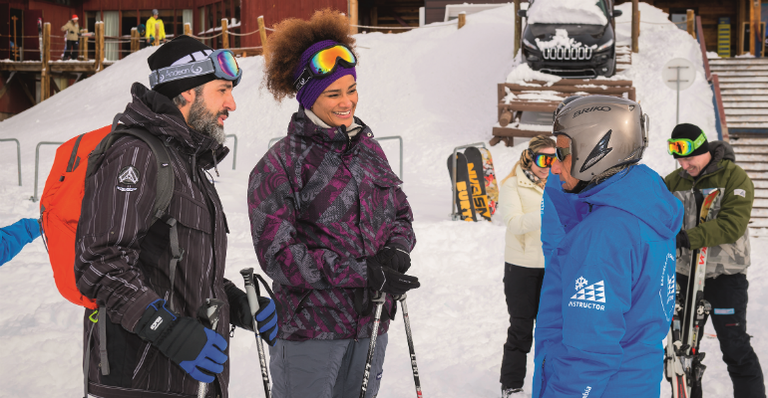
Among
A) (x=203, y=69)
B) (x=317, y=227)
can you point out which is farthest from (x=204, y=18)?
(x=317, y=227)

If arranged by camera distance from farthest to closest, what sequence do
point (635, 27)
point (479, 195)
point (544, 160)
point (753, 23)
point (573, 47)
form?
point (753, 23)
point (635, 27)
point (573, 47)
point (479, 195)
point (544, 160)

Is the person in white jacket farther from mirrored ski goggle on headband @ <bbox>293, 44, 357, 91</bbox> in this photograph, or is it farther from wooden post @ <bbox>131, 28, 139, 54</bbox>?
wooden post @ <bbox>131, 28, 139, 54</bbox>

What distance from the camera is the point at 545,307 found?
2.28 m

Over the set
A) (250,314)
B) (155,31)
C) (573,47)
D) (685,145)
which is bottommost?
(250,314)

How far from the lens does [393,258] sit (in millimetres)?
2605

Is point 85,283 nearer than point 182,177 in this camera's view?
Yes

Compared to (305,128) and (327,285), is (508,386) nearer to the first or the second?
(327,285)

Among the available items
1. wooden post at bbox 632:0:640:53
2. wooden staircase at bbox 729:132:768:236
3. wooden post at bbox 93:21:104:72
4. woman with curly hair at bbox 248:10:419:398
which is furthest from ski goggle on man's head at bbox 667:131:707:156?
wooden post at bbox 93:21:104:72

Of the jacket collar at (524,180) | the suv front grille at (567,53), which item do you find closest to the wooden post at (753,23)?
the suv front grille at (567,53)

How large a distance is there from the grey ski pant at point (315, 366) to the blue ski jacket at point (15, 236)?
1.48 meters

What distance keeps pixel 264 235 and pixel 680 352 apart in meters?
2.90

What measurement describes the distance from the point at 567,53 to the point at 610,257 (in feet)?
43.7

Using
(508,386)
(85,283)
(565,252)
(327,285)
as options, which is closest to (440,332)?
(508,386)

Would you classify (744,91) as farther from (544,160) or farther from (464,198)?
(544,160)
